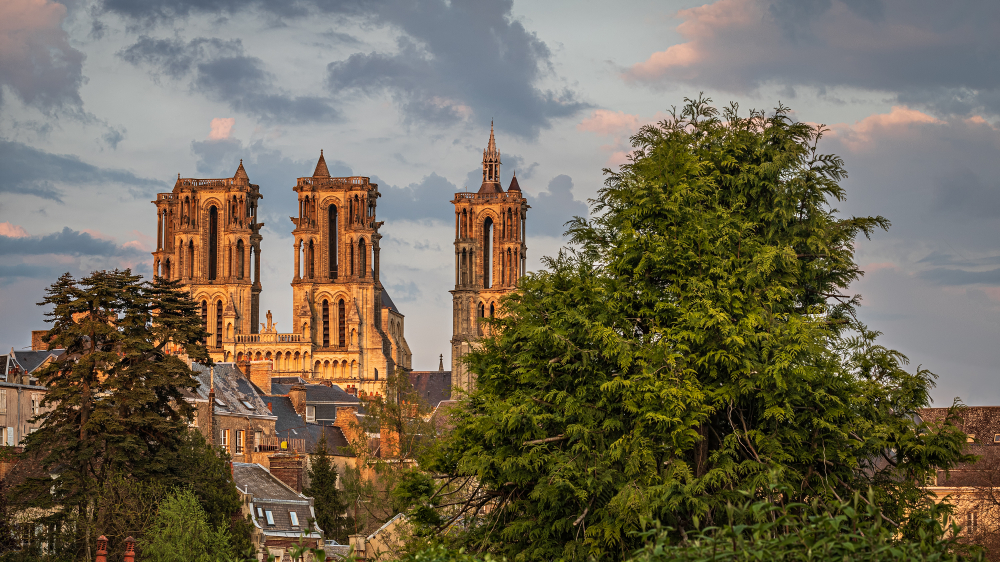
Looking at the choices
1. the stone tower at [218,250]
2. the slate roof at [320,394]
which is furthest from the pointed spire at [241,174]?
the slate roof at [320,394]

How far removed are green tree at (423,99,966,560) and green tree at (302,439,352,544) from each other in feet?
85.3

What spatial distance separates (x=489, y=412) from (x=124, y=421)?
15011 millimetres

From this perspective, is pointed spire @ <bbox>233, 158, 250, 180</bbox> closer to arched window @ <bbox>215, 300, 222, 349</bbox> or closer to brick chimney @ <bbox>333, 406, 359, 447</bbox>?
arched window @ <bbox>215, 300, 222, 349</bbox>

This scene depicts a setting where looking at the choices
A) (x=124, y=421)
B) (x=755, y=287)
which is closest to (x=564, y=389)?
(x=755, y=287)

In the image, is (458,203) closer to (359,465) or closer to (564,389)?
(359,465)

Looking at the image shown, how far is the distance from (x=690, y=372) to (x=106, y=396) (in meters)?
21.2

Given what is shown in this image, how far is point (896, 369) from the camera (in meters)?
23.8

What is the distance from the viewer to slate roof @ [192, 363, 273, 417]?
2319 inches

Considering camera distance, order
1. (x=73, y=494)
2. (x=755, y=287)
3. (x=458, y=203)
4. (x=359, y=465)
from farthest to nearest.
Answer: (x=458, y=203), (x=359, y=465), (x=73, y=494), (x=755, y=287)

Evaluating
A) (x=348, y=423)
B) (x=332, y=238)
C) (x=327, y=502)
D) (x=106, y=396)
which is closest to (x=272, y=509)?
(x=106, y=396)

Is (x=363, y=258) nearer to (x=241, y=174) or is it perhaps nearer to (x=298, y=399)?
(x=241, y=174)

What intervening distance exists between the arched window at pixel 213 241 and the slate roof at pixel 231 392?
195ft

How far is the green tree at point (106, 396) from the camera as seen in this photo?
34.0 meters

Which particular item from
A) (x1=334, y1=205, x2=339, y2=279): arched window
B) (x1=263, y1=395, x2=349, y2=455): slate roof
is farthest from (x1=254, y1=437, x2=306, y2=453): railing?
(x1=334, y1=205, x2=339, y2=279): arched window
